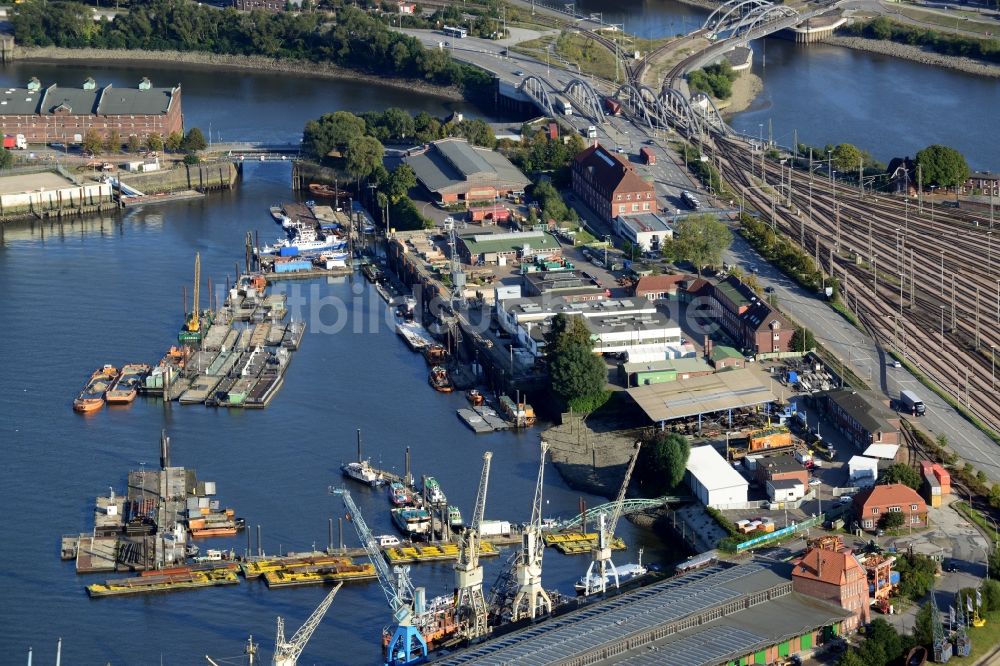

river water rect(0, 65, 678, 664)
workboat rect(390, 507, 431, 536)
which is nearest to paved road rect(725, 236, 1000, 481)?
river water rect(0, 65, 678, 664)

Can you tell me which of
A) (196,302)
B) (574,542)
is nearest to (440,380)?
(196,302)

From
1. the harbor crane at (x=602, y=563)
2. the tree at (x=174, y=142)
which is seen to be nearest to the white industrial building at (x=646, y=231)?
the tree at (x=174, y=142)

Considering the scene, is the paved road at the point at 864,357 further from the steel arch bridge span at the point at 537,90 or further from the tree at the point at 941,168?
the steel arch bridge span at the point at 537,90

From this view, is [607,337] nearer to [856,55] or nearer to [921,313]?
[921,313]

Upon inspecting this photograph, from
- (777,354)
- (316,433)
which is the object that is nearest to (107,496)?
(316,433)

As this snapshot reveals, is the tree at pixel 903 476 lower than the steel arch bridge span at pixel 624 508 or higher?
higher
